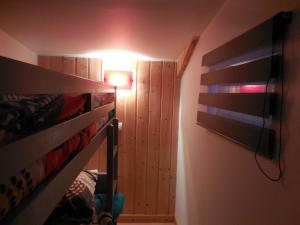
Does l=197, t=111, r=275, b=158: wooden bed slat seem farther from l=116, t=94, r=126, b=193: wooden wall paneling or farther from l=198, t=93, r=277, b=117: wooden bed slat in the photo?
l=116, t=94, r=126, b=193: wooden wall paneling

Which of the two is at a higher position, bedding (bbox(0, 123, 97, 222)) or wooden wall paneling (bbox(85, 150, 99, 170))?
bedding (bbox(0, 123, 97, 222))

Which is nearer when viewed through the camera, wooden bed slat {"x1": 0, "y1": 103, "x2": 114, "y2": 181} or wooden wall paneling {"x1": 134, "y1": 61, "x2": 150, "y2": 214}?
wooden bed slat {"x1": 0, "y1": 103, "x2": 114, "y2": 181}

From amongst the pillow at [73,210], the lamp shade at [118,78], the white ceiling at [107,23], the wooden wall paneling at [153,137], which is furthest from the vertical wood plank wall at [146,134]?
the pillow at [73,210]

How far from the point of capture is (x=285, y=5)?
82 cm

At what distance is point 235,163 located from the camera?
1212 millimetres

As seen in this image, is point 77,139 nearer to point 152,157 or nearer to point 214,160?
point 214,160

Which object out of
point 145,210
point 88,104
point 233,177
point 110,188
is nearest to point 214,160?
point 233,177

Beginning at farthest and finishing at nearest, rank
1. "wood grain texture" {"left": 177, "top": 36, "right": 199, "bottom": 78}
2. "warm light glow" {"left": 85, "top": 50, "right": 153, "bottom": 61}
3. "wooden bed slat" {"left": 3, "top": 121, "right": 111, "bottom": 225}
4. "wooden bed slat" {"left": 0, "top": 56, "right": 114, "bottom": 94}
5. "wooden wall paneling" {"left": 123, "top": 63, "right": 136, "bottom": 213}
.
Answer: "wooden wall paneling" {"left": 123, "top": 63, "right": 136, "bottom": 213} → "warm light glow" {"left": 85, "top": 50, "right": 153, "bottom": 61} → "wood grain texture" {"left": 177, "top": 36, "right": 199, "bottom": 78} → "wooden bed slat" {"left": 3, "top": 121, "right": 111, "bottom": 225} → "wooden bed slat" {"left": 0, "top": 56, "right": 114, "bottom": 94}

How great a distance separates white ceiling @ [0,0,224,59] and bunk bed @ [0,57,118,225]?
3.04 ft

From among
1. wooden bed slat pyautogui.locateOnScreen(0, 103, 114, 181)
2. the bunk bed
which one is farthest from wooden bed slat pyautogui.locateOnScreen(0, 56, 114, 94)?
wooden bed slat pyautogui.locateOnScreen(0, 103, 114, 181)

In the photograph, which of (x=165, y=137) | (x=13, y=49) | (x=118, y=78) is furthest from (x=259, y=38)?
(x=13, y=49)

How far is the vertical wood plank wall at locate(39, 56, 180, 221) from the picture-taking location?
2.77 metres

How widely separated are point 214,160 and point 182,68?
Answer: 1288mm

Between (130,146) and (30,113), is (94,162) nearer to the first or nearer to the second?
(130,146)
